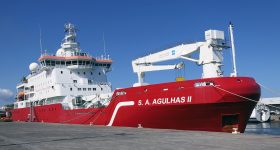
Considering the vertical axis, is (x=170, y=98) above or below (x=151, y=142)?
above

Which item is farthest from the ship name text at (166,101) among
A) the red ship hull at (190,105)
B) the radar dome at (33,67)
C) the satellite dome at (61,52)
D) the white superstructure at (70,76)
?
the radar dome at (33,67)

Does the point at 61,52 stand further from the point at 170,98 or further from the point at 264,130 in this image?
the point at 264,130

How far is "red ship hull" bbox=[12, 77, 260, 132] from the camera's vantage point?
16688 mm

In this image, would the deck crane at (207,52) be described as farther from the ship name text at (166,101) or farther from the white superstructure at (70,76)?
the white superstructure at (70,76)

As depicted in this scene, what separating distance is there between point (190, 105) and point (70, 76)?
60.0 ft

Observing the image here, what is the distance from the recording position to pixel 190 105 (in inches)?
683

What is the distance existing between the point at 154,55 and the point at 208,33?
4843 millimetres

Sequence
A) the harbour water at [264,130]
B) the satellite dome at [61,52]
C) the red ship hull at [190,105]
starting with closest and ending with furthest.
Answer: the red ship hull at [190,105] → the harbour water at [264,130] → the satellite dome at [61,52]

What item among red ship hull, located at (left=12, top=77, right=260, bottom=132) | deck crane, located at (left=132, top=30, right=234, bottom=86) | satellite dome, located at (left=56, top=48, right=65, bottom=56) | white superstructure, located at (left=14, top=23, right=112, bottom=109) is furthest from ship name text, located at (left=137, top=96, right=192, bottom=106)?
satellite dome, located at (left=56, top=48, right=65, bottom=56)

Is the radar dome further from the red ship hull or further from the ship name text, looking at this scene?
the ship name text

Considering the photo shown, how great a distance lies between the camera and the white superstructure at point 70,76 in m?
31.6

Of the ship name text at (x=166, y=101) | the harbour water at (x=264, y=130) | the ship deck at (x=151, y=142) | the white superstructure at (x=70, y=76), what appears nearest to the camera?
the ship deck at (x=151, y=142)

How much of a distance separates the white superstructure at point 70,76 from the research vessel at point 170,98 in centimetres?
10

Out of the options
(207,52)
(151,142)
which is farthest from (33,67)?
(151,142)
